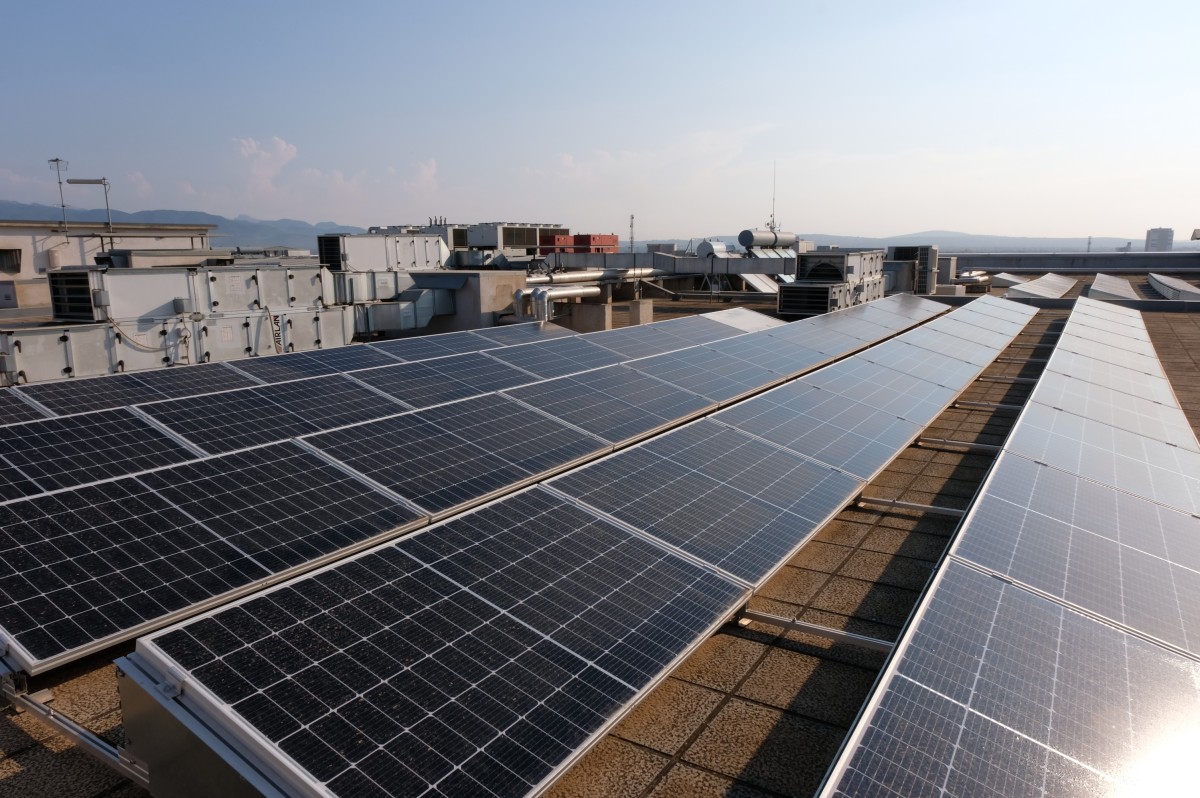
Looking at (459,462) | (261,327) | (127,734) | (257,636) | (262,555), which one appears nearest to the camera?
(127,734)

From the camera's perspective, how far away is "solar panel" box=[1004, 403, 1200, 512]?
11023 mm

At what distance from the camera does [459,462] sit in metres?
9.59

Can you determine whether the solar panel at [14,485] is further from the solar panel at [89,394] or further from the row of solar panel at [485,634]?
the row of solar panel at [485,634]

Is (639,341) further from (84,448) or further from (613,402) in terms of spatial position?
(84,448)

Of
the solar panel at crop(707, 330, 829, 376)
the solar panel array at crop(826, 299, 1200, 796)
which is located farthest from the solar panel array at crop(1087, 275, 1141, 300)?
the solar panel array at crop(826, 299, 1200, 796)

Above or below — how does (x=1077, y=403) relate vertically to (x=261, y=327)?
below

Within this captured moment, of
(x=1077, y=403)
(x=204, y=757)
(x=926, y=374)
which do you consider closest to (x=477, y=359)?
(x=926, y=374)

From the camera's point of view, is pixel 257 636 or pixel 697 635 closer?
pixel 257 636

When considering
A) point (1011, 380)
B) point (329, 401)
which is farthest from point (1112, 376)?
point (329, 401)

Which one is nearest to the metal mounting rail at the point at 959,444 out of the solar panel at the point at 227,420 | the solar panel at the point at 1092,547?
the solar panel at the point at 1092,547

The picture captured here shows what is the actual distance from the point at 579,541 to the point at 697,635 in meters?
1.75

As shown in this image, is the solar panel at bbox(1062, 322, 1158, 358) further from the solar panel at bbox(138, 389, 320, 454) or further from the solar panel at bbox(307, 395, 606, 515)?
the solar panel at bbox(138, 389, 320, 454)

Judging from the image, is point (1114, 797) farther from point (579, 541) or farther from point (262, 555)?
point (262, 555)

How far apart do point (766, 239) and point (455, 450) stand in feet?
180
